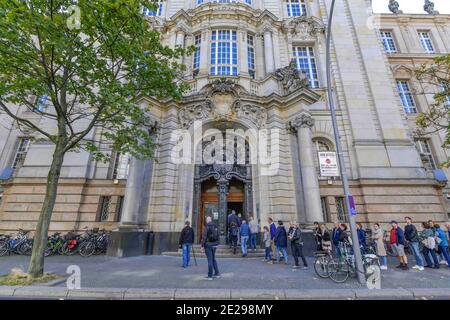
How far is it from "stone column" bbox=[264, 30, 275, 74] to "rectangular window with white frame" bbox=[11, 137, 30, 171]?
62.3 feet

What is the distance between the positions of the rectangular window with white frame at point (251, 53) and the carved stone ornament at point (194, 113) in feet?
16.2

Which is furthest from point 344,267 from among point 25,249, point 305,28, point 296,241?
point 305,28

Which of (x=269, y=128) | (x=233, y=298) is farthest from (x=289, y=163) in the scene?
(x=233, y=298)

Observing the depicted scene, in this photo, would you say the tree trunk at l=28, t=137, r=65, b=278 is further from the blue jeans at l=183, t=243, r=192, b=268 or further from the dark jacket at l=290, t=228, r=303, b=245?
the dark jacket at l=290, t=228, r=303, b=245

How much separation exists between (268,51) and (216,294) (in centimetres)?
1640

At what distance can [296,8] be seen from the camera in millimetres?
19297

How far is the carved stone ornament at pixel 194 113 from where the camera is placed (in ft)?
44.0

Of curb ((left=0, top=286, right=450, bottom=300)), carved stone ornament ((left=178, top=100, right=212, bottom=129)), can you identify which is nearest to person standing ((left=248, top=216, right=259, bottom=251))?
curb ((left=0, top=286, right=450, bottom=300))

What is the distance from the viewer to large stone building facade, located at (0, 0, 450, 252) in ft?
40.0

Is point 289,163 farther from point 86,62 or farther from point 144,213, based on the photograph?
point 86,62

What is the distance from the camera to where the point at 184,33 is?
16.5 meters

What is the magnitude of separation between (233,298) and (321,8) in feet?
76.3

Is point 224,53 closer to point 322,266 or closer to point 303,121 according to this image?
point 303,121
